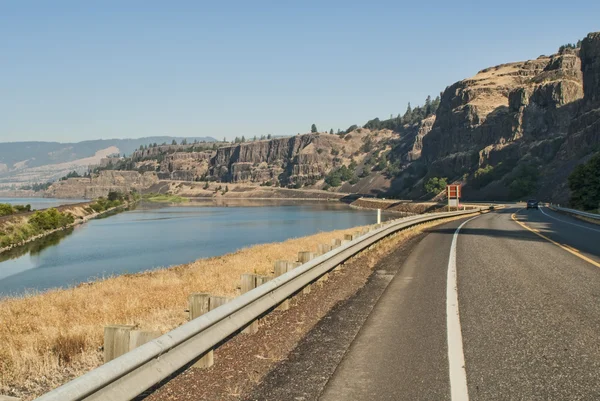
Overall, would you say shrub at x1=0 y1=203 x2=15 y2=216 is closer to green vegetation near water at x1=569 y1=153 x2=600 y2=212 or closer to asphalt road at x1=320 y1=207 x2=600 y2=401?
green vegetation near water at x1=569 y1=153 x2=600 y2=212

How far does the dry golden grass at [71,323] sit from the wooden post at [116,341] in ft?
3.51

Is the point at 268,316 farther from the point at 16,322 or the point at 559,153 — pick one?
the point at 559,153

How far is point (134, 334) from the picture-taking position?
4.29 m

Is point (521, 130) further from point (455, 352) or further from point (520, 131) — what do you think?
point (455, 352)

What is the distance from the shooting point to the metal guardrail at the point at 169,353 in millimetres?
3447

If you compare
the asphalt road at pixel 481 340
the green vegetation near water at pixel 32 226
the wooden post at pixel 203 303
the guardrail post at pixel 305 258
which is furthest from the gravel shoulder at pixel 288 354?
the green vegetation near water at pixel 32 226

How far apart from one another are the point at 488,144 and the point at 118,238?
Answer: 134138 millimetres

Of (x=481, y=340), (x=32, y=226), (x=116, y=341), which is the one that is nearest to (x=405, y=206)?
(x=32, y=226)

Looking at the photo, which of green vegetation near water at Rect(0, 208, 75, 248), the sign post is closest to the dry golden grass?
the sign post

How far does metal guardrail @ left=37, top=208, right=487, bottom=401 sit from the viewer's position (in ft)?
11.3

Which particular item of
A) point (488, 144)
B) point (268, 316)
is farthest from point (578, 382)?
point (488, 144)

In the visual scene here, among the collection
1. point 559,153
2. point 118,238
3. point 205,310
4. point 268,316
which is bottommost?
point 118,238

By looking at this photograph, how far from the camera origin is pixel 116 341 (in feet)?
14.2

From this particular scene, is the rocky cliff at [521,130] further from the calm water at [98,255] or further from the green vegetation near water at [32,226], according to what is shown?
the green vegetation near water at [32,226]
